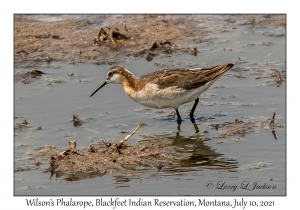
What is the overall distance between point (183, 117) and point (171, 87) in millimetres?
908

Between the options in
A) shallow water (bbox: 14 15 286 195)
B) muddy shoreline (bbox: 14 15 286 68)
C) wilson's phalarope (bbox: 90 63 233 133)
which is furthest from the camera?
muddy shoreline (bbox: 14 15 286 68)

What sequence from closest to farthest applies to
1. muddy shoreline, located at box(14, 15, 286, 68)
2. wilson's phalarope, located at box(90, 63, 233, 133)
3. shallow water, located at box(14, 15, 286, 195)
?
shallow water, located at box(14, 15, 286, 195) → wilson's phalarope, located at box(90, 63, 233, 133) → muddy shoreline, located at box(14, 15, 286, 68)

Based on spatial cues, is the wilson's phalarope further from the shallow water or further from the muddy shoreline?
the muddy shoreline

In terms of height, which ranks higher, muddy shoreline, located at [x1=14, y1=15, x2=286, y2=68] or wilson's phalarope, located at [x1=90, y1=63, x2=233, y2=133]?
muddy shoreline, located at [x1=14, y1=15, x2=286, y2=68]

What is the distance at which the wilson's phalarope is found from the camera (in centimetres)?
1234

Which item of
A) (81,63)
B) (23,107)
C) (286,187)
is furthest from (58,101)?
(286,187)

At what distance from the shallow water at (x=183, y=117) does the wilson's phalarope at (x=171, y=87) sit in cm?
42

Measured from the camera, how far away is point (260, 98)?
13.2 meters

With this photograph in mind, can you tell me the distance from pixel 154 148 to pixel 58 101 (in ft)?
10.3

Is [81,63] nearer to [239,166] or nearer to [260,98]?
[260,98]

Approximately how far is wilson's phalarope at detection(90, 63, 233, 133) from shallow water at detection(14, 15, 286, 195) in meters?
0.42

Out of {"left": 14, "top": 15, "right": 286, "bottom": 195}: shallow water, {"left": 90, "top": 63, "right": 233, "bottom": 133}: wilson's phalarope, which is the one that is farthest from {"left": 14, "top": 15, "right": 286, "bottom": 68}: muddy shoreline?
{"left": 90, "top": 63, "right": 233, "bottom": 133}: wilson's phalarope

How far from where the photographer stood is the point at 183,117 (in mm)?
13008

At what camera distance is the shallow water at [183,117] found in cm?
982
